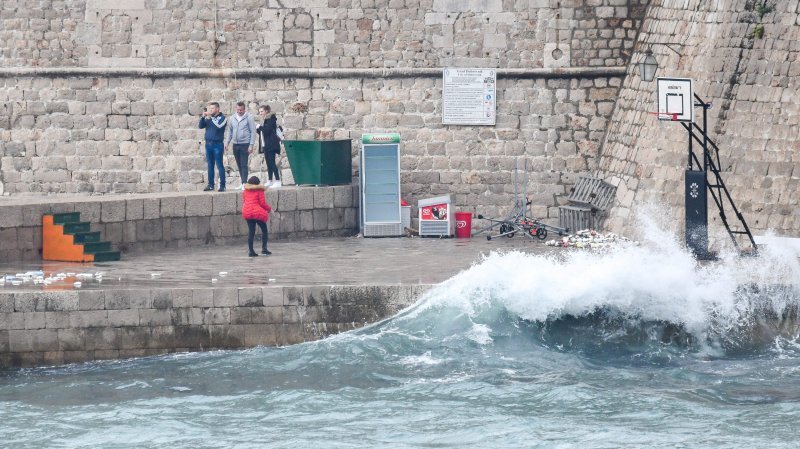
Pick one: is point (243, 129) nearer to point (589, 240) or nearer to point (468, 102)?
point (468, 102)

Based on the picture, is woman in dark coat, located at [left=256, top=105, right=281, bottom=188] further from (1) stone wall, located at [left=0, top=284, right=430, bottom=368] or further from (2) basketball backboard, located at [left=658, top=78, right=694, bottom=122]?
(2) basketball backboard, located at [left=658, top=78, right=694, bottom=122]

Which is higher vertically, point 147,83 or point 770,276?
point 147,83

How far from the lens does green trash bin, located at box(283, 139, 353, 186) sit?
2748 centimetres

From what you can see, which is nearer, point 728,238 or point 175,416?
point 175,416

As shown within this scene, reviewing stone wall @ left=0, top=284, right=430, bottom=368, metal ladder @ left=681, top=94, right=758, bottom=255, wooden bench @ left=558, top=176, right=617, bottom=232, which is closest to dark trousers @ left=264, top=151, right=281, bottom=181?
wooden bench @ left=558, top=176, right=617, bottom=232

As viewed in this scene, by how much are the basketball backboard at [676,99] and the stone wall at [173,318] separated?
3953mm

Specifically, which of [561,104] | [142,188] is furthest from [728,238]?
[142,188]

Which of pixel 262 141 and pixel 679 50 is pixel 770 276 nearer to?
pixel 679 50

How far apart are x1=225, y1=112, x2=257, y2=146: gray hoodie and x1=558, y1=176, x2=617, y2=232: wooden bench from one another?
4738 millimetres

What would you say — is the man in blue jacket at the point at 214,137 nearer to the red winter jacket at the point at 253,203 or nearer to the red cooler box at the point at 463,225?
the red winter jacket at the point at 253,203

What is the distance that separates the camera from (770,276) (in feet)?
69.9

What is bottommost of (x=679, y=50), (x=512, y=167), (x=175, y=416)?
(x=175, y=416)

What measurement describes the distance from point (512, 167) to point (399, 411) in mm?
10246

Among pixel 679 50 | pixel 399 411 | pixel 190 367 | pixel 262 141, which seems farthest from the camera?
pixel 262 141
